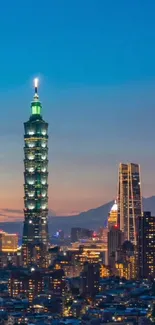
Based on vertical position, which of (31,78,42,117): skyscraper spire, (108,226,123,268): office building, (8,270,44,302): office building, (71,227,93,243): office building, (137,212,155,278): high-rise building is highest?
(31,78,42,117): skyscraper spire

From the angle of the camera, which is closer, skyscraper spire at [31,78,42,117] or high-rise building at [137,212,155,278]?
high-rise building at [137,212,155,278]

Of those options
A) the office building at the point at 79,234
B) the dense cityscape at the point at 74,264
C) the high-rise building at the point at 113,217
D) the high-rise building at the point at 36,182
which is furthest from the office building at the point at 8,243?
the high-rise building at the point at 113,217

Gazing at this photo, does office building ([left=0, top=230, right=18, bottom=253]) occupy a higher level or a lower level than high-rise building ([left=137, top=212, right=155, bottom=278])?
higher

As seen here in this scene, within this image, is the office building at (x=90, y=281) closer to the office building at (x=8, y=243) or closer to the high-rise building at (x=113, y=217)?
the office building at (x=8, y=243)

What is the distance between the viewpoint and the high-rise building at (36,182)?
→ 95375mm

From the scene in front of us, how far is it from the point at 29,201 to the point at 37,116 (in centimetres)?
852

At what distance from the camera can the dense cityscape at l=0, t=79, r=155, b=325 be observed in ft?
182

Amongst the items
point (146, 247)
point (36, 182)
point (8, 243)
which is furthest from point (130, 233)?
point (146, 247)

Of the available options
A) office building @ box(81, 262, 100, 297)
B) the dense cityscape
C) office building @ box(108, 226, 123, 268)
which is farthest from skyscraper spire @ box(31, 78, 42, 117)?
office building @ box(81, 262, 100, 297)

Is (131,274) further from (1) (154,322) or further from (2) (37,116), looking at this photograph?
(1) (154,322)

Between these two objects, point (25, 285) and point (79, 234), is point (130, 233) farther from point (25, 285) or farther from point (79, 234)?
point (25, 285)

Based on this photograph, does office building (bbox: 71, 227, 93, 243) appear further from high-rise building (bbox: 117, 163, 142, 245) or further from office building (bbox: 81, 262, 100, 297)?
office building (bbox: 81, 262, 100, 297)

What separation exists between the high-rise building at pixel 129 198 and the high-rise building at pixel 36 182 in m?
18.0

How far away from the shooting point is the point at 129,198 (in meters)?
117
